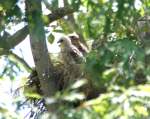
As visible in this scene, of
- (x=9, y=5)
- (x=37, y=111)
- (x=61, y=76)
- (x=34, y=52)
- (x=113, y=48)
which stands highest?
(x=9, y=5)

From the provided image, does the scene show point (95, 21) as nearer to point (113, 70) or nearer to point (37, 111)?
point (113, 70)

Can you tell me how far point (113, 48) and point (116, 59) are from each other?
598 millimetres

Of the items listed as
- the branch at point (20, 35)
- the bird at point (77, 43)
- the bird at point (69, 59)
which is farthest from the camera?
the bird at point (77, 43)

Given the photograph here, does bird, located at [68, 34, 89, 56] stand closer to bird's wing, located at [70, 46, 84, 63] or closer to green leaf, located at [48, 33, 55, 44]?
bird's wing, located at [70, 46, 84, 63]

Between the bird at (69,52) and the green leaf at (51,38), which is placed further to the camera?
the bird at (69,52)

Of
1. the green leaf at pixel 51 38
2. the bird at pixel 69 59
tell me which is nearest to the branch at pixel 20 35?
the green leaf at pixel 51 38

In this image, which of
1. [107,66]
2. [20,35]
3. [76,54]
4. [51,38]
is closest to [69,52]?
[76,54]

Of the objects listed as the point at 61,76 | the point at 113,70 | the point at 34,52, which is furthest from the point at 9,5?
the point at 61,76

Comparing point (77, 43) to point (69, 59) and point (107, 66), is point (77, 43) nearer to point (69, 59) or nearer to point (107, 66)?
point (69, 59)

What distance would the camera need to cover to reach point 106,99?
8.68 feet

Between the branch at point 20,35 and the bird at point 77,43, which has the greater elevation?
the branch at point 20,35

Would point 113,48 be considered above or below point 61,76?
above

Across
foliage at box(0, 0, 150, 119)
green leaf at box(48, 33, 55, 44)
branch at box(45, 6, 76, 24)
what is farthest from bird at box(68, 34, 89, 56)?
foliage at box(0, 0, 150, 119)

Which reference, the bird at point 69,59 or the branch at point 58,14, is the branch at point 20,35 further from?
the bird at point 69,59
